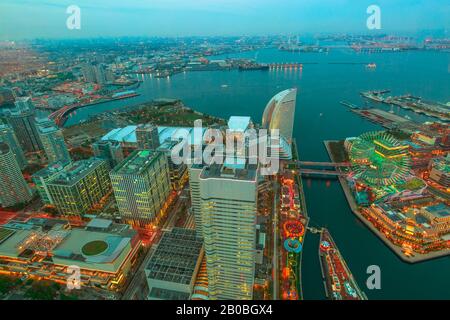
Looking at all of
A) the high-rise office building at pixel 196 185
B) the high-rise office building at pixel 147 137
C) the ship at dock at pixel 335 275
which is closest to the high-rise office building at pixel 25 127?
the high-rise office building at pixel 147 137

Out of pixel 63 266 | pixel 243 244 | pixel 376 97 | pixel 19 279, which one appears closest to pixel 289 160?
pixel 243 244

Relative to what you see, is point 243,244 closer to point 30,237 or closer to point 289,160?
point 30,237

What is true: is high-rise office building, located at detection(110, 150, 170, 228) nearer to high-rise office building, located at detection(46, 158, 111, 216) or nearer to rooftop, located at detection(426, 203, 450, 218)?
high-rise office building, located at detection(46, 158, 111, 216)

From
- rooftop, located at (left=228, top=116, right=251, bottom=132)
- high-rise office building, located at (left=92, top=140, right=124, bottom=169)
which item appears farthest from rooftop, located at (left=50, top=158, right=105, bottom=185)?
rooftop, located at (left=228, top=116, right=251, bottom=132)

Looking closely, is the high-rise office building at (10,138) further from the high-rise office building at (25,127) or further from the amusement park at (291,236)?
the amusement park at (291,236)
